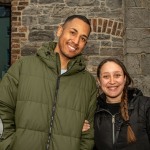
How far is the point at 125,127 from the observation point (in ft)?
7.71

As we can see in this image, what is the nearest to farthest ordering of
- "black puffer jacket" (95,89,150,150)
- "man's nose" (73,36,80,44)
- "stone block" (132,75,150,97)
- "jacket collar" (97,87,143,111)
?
"black puffer jacket" (95,89,150,150) < "jacket collar" (97,87,143,111) < "man's nose" (73,36,80,44) < "stone block" (132,75,150,97)

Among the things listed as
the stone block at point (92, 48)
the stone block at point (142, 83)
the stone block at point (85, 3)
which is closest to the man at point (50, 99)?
the stone block at point (142, 83)

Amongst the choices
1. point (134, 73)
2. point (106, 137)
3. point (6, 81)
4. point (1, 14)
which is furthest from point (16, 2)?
point (106, 137)

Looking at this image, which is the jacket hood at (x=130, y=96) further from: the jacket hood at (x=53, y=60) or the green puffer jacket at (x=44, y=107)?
the jacket hood at (x=53, y=60)

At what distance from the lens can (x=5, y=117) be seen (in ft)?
7.77

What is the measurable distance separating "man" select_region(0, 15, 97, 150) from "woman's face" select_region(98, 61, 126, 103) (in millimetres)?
145

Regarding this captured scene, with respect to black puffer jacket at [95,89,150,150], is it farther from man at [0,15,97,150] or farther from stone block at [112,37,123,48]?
stone block at [112,37,123,48]

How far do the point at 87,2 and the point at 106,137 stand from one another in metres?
3.22

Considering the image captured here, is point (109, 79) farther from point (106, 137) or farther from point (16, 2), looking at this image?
point (16, 2)

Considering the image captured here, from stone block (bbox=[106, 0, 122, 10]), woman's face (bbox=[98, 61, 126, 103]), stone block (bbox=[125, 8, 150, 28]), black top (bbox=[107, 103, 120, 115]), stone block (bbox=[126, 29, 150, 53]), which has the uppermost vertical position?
stone block (bbox=[106, 0, 122, 10])

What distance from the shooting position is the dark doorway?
540 cm

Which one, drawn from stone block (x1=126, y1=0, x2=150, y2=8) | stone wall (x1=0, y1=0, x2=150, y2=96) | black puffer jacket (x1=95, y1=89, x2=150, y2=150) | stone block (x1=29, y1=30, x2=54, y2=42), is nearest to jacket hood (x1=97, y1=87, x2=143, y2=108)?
black puffer jacket (x1=95, y1=89, x2=150, y2=150)

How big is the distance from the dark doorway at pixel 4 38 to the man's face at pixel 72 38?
293 centimetres

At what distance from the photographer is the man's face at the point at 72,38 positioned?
8.38 feet
